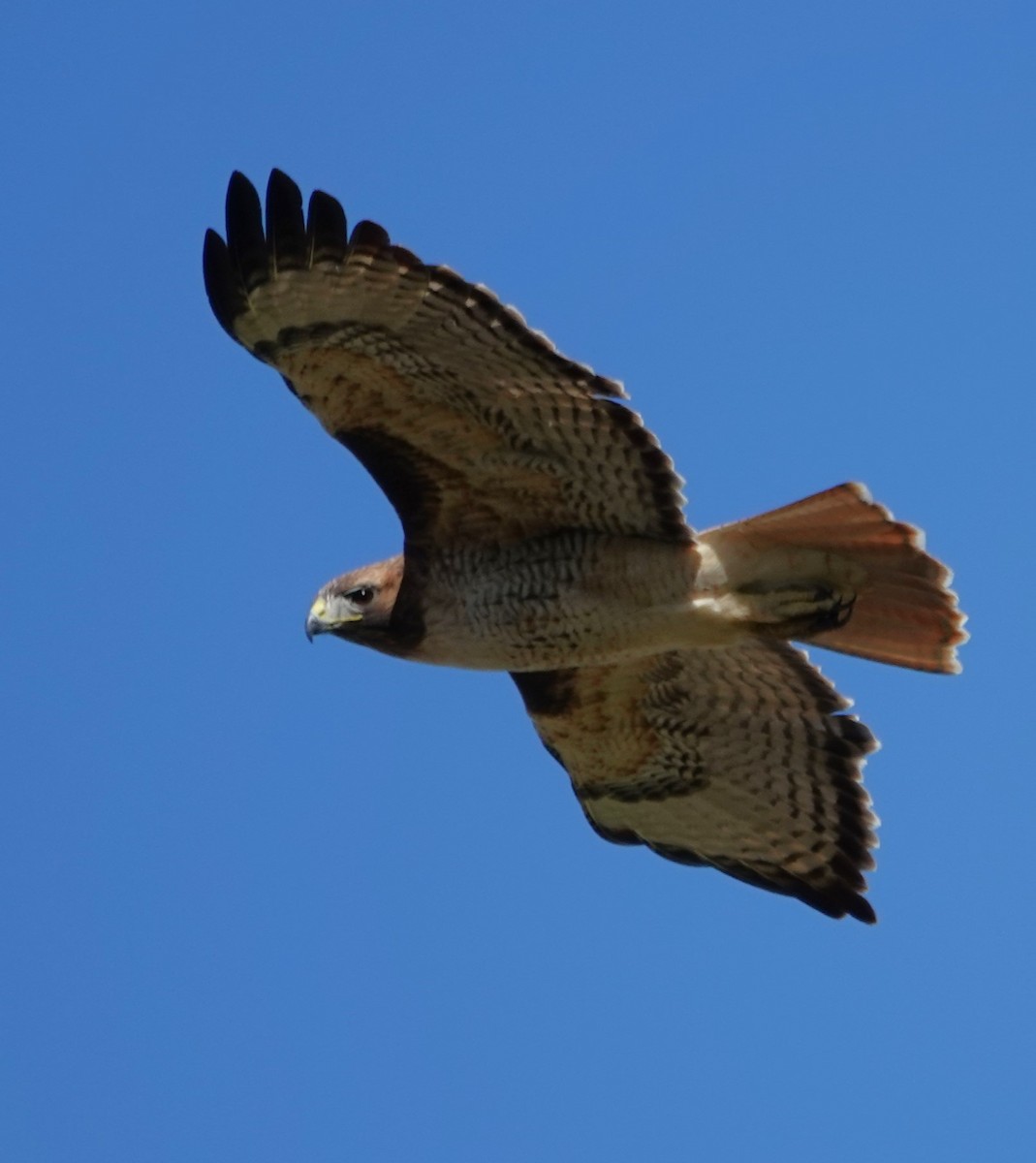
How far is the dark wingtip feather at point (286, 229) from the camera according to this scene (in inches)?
322

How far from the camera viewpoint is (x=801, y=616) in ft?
28.6

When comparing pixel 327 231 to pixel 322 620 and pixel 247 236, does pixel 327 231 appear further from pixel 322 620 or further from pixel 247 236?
pixel 322 620

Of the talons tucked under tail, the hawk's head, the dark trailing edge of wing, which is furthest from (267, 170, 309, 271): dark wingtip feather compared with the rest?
the talons tucked under tail

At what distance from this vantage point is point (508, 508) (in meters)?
8.82

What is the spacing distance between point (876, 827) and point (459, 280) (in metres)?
3.26

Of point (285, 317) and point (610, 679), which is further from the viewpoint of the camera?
point (610, 679)

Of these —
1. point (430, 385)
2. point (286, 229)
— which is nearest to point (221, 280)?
point (286, 229)

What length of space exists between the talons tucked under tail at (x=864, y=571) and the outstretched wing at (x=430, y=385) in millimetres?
321

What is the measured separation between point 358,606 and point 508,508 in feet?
2.27

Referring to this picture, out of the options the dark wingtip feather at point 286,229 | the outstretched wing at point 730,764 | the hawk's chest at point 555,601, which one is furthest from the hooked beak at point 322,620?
the dark wingtip feather at point 286,229

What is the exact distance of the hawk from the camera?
8219 mm

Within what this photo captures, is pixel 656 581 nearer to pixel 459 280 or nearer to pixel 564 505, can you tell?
pixel 564 505

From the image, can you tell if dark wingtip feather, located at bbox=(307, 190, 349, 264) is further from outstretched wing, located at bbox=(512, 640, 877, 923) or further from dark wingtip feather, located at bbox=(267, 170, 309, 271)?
outstretched wing, located at bbox=(512, 640, 877, 923)

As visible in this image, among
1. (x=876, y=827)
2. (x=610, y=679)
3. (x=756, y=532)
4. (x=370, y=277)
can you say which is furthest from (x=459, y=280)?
(x=876, y=827)
